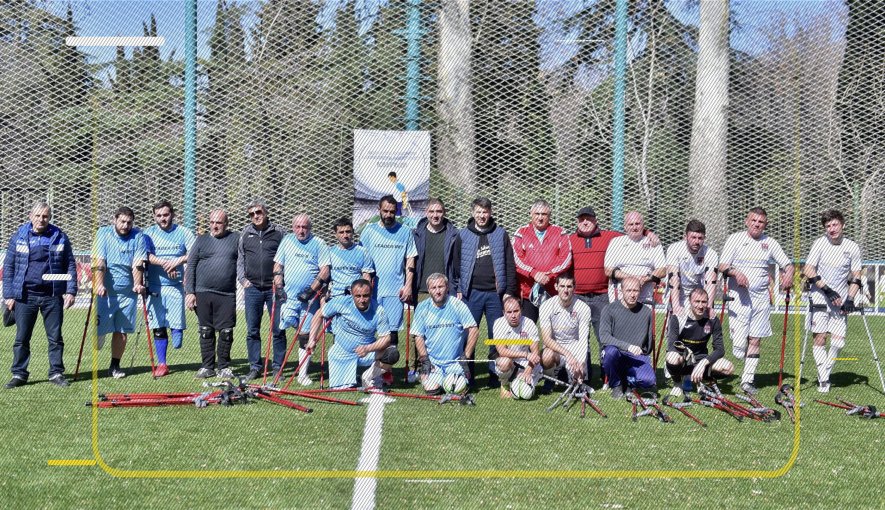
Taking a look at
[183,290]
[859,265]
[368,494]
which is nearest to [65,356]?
[183,290]

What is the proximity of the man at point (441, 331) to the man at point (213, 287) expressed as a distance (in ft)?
6.11

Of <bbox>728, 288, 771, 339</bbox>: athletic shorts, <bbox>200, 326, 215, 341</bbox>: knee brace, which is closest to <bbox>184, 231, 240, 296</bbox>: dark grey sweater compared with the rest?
<bbox>200, 326, 215, 341</bbox>: knee brace

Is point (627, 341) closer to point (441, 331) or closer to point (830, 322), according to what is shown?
point (441, 331)

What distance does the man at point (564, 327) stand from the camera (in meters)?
8.52

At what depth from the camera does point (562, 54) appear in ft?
30.2

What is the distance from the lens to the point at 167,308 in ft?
31.6

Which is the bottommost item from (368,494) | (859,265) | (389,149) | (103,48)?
(368,494)

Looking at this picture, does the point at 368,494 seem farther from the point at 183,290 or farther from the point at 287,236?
the point at 183,290

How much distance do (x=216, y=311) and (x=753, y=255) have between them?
4520 mm

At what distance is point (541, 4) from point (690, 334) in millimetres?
3024

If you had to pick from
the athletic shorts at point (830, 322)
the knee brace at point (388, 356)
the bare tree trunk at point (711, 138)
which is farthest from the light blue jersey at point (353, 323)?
the athletic shorts at point (830, 322)

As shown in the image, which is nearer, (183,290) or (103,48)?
(103,48)

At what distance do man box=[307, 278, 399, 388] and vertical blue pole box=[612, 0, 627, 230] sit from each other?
2.26 meters

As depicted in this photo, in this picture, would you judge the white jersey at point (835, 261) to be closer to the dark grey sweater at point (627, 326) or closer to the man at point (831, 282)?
the man at point (831, 282)
